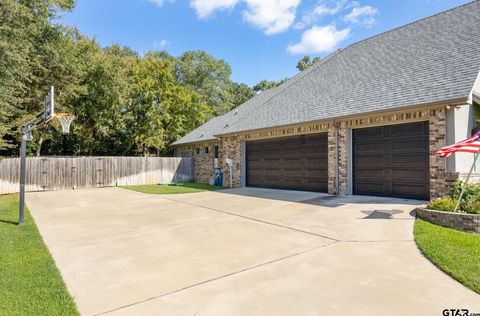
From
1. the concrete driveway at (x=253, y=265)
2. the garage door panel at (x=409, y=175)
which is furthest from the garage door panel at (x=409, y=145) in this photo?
the concrete driveway at (x=253, y=265)

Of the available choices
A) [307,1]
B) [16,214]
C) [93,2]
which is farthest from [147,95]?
[16,214]

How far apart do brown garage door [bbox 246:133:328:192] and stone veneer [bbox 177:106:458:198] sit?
36 cm

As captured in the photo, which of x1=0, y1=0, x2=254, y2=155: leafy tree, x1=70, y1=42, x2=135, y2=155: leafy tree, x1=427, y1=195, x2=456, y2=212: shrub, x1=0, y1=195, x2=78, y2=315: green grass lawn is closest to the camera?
x1=0, y1=195, x2=78, y2=315: green grass lawn

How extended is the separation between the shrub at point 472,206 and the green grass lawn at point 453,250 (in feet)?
2.46

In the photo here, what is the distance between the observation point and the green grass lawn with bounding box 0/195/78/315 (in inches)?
116

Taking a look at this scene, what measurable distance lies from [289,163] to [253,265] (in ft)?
29.1

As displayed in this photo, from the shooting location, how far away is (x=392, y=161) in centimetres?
912

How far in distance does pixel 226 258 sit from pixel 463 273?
3.05m

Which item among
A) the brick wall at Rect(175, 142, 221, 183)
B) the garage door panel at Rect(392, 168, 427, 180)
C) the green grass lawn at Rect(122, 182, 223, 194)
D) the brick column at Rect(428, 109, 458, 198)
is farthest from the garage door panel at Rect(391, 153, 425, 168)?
the brick wall at Rect(175, 142, 221, 183)

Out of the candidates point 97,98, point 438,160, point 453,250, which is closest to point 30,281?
point 453,250

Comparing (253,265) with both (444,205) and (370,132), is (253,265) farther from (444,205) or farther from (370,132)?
(370,132)

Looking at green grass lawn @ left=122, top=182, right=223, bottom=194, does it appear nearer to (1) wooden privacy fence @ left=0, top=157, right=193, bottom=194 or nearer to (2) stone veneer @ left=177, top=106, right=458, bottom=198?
(2) stone veneer @ left=177, top=106, right=458, bottom=198

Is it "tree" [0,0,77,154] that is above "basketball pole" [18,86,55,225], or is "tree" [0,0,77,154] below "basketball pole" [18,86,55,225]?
above

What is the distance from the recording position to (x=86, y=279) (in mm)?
3727
